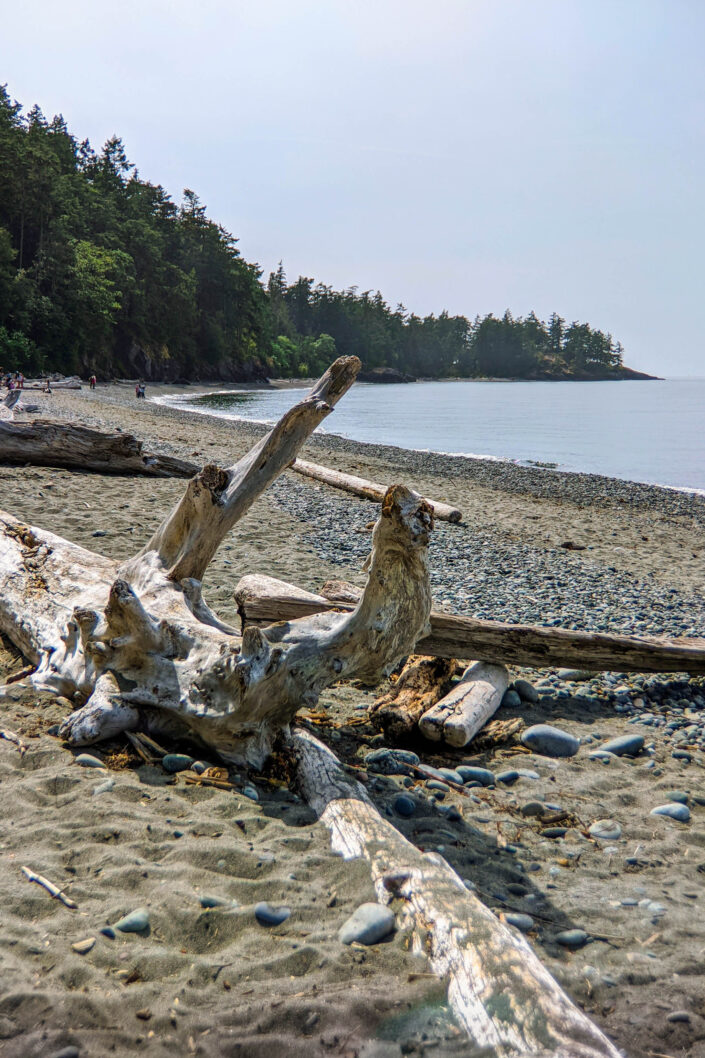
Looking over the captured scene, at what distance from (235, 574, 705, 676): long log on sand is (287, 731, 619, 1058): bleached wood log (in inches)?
78.6

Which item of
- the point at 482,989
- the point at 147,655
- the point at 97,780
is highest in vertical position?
the point at 147,655

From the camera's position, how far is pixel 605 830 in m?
3.56

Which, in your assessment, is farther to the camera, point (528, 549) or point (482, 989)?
point (528, 549)

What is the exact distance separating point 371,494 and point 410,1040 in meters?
11.5

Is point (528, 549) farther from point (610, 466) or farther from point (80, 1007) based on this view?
point (610, 466)

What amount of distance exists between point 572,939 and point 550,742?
182 cm

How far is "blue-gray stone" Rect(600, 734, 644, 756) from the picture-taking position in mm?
4441

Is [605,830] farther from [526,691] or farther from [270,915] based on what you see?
[270,915]

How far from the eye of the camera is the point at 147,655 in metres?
3.83

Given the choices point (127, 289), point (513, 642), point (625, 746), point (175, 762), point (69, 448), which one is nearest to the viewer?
point (175, 762)

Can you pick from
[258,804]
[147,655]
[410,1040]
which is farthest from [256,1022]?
[147,655]

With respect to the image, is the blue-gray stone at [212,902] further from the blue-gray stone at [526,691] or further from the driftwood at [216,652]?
the blue-gray stone at [526,691]

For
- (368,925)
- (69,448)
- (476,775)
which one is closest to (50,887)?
(368,925)

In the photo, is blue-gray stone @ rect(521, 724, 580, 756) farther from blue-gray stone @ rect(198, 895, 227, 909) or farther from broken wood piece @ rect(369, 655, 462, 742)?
blue-gray stone @ rect(198, 895, 227, 909)
